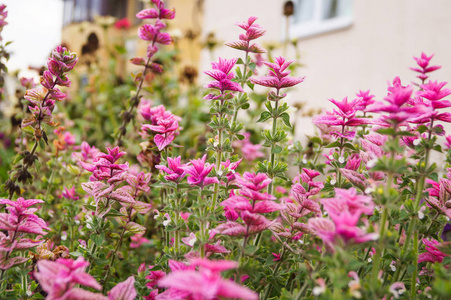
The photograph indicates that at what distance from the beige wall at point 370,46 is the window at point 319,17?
0.24 feet

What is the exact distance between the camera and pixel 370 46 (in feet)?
10.7

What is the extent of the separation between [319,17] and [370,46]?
0.76 meters

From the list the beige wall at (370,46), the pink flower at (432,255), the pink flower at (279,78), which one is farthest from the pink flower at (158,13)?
the beige wall at (370,46)

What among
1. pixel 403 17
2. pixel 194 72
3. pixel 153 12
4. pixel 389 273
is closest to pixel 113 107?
pixel 194 72

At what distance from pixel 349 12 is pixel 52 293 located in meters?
3.55

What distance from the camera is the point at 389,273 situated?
1003 mm

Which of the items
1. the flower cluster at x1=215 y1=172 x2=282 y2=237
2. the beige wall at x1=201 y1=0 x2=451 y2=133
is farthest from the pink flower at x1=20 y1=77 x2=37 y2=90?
the beige wall at x1=201 y1=0 x2=451 y2=133

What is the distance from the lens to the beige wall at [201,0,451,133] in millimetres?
2785

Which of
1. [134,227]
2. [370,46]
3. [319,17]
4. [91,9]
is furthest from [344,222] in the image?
[91,9]

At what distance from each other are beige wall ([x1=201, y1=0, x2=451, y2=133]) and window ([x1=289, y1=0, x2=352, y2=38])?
0.24 feet

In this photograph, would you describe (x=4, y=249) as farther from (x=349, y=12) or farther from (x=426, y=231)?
(x=349, y=12)

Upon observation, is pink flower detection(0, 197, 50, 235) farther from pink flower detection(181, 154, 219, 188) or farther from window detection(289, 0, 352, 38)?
window detection(289, 0, 352, 38)

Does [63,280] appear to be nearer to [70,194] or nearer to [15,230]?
[15,230]

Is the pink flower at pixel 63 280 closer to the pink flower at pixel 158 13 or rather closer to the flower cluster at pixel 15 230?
the flower cluster at pixel 15 230
